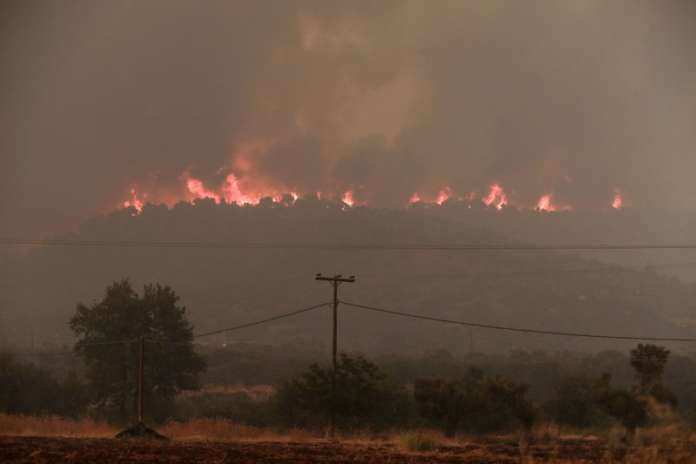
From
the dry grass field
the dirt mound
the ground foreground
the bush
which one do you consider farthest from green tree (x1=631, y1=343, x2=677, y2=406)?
the dirt mound

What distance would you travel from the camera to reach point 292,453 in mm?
35844

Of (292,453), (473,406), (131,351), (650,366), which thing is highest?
(650,366)

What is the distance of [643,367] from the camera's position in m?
57.9

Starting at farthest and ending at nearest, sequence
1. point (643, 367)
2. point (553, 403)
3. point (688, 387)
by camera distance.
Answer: point (688, 387) < point (553, 403) < point (643, 367)

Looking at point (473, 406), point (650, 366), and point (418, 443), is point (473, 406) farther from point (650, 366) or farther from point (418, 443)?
point (418, 443)

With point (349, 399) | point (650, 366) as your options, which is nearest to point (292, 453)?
point (349, 399)

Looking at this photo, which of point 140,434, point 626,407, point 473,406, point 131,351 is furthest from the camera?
point 131,351

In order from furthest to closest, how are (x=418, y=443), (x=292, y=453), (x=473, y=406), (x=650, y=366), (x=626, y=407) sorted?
(x=473, y=406), (x=650, y=366), (x=626, y=407), (x=418, y=443), (x=292, y=453)

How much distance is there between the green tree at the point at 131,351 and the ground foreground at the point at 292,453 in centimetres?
2879

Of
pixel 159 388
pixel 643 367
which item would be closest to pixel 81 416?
pixel 159 388

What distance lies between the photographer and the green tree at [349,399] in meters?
58.9

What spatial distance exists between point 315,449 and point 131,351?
3663cm

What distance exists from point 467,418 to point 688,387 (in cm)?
3479

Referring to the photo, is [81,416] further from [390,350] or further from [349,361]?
[390,350]
